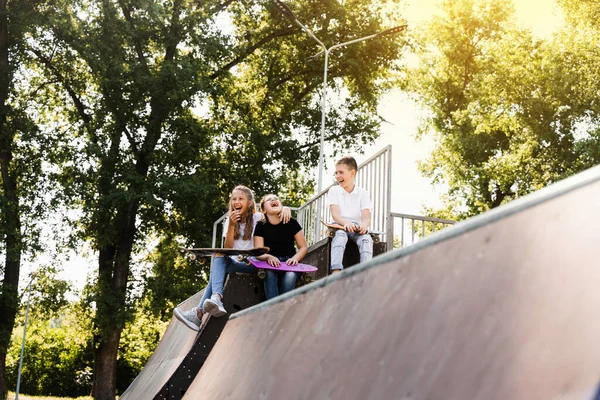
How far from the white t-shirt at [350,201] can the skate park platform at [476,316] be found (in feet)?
18.5

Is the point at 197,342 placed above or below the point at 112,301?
below

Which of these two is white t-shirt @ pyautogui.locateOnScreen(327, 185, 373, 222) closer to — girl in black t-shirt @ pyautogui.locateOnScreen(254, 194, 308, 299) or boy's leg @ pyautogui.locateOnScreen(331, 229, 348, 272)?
boy's leg @ pyautogui.locateOnScreen(331, 229, 348, 272)

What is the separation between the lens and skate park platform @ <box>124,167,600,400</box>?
112 cm

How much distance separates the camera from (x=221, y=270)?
20.3ft

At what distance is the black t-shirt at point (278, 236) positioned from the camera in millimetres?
6812

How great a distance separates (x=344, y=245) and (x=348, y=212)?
0.43m

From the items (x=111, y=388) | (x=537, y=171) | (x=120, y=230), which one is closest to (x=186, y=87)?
(x=120, y=230)

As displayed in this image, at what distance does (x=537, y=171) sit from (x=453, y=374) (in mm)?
28669

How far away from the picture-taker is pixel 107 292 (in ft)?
75.2

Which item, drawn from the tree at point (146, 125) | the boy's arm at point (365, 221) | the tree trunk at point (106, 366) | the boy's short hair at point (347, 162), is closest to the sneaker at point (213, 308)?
the boy's arm at point (365, 221)

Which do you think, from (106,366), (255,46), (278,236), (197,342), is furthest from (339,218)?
(255,46)

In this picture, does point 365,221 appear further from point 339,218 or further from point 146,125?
point 146,125

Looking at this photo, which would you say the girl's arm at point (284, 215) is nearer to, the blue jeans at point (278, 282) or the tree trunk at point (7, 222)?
the blue jeans at point (278, 282)

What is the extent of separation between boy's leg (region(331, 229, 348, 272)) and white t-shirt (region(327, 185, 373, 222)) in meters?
0.30
